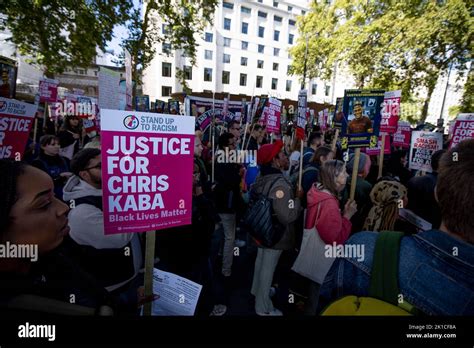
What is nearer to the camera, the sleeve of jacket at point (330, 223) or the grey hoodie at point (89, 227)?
the grey hoodie at point (89, 227)

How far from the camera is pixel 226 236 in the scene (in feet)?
12.8

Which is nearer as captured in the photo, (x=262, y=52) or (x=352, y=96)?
(x=352, y=96)

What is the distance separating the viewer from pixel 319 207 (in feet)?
8.24

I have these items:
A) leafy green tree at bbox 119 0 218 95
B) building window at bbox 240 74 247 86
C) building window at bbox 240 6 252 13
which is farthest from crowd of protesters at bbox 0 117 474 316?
building window at bbox 240 6 252 13

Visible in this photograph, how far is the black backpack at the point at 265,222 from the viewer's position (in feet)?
8.89

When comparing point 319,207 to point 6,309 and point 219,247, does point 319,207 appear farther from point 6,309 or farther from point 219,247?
point 219,247

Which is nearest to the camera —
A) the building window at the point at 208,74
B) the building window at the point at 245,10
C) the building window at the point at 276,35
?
the building window at the point at 208,74

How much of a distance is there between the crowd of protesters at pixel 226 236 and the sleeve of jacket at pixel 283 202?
0.04 feet

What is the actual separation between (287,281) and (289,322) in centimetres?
292

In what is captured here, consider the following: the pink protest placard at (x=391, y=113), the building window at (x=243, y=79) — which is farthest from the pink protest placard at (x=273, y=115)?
the building window at (x=243, y=79)

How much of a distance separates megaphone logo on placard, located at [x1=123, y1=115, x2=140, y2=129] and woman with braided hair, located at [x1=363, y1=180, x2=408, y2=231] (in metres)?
2.23

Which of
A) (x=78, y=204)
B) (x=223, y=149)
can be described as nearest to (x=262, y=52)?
(x=223, y=149)

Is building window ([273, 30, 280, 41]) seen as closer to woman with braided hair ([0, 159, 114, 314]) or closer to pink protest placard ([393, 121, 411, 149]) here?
pink protest placard ([393, 121, 411, 149])

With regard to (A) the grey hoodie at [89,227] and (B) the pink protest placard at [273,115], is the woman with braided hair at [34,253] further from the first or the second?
(B) the pink protest placard at [273,115]
